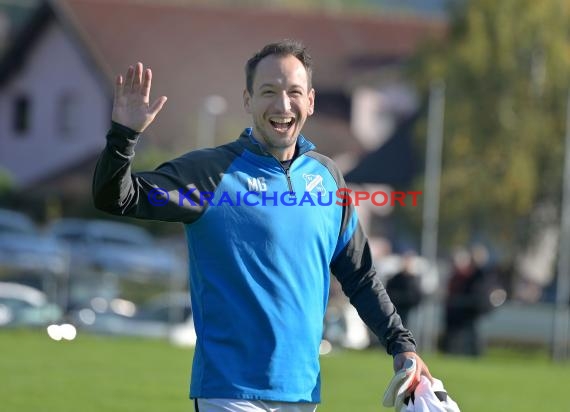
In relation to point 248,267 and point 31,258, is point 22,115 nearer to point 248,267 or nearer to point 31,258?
point 31,258

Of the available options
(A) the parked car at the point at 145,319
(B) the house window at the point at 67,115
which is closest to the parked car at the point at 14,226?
(A) the parked car at the point at 145,319

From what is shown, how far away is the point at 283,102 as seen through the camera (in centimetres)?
562

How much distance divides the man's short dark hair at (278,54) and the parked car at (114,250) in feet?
Result: 79.2

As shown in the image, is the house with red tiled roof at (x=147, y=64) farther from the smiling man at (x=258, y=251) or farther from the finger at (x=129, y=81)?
the finger at (x=129, y=81)

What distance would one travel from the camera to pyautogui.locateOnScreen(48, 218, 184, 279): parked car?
33.0 m

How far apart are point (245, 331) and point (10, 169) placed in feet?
164

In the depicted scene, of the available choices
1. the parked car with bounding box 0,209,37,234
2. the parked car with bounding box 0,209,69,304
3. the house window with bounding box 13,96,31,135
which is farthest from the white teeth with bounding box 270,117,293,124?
the house window with bounding box 13,96,31,135

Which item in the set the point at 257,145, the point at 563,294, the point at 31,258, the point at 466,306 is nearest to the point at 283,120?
the point at 257,145

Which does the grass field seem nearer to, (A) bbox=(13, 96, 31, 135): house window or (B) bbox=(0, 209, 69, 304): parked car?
(B) bbox=(0, 209, 69, 304): parked car

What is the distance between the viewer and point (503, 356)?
1069 inches

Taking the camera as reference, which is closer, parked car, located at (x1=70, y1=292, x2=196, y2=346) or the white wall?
parked car, located at (x1=70, y1=292, x2=196, y2=346)

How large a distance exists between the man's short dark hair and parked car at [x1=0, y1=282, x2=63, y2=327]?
2038 centimetres

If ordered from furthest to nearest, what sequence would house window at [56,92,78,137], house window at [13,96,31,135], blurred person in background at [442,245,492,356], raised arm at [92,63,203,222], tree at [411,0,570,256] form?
house window at [13,96,31,135]
house window at [56,92,78,137]
tree at [411,0,570,256]
blurred person in background at [442,245,492,356]
raised arm at [92,63,203,222]

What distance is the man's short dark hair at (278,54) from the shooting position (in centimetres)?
573
